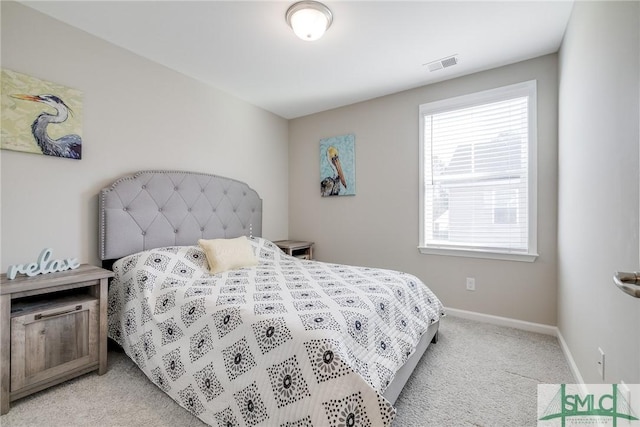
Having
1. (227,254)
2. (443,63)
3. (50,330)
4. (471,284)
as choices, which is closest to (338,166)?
(443,63)

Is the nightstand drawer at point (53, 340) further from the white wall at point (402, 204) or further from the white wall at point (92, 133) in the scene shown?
the white wall at point (402, 204)

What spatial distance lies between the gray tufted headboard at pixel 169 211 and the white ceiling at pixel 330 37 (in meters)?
1.04

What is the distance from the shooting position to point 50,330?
1.64m

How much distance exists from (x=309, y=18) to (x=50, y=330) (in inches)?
96.0

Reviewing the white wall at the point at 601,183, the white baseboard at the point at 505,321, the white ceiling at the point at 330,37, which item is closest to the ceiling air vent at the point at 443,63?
the white ceiling at the point at 330,37

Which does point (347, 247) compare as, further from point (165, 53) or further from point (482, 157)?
point (165, 53)

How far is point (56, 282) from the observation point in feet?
5.30

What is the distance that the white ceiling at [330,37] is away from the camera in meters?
1.86

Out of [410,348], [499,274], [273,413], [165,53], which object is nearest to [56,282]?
[273,413]

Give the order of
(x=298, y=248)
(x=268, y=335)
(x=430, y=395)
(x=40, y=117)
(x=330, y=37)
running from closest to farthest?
(x=268, y=335)
(x=430, y=395)
(x=40, y=117)
(x=330, y=37)
(x=298, y=248)

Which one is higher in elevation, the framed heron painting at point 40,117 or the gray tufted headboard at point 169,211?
the framed heron painting at point 40,117

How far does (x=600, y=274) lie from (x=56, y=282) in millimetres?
2867

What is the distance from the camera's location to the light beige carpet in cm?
144

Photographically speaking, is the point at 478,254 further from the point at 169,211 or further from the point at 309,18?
the point at 169,211
